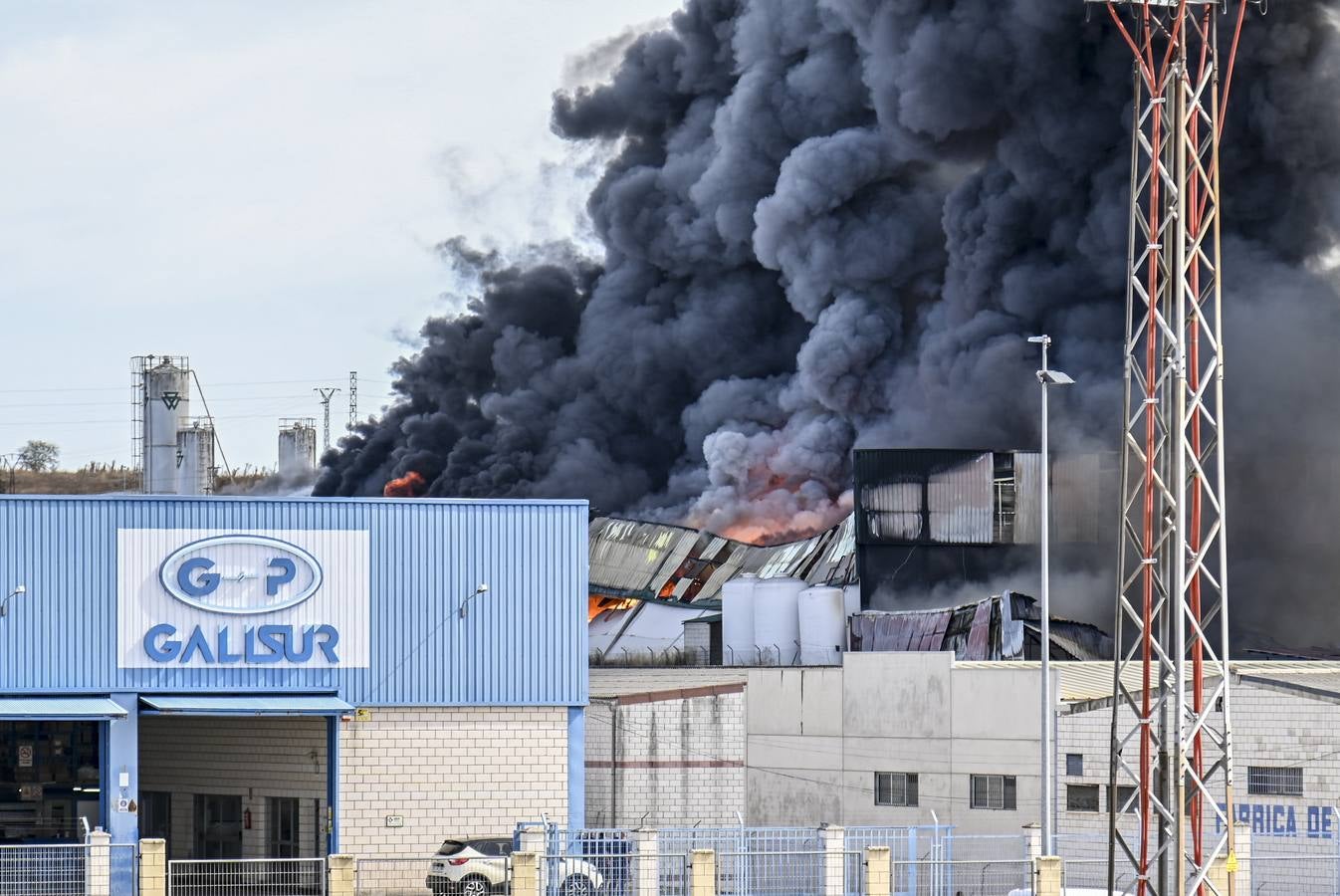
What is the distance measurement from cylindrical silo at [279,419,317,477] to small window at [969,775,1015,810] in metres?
73.2

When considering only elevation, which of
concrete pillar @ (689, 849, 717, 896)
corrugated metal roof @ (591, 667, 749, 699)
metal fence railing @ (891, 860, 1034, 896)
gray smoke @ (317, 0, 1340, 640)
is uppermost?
gray smoke @ (317, 0, 1340, 640)

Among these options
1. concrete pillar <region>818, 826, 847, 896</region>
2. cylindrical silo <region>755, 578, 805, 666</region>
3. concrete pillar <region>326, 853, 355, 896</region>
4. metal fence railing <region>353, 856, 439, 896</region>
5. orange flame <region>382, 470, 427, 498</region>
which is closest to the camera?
concrete pillar <region>326, 853, 355, 896</region>

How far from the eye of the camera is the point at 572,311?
106688 mm

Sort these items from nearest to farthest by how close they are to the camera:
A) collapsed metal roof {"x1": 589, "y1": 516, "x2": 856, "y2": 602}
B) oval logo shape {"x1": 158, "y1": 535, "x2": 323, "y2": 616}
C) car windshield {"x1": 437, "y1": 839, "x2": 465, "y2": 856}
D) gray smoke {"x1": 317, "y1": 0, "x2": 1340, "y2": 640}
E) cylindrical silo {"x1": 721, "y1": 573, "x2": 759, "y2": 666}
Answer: car windshield {"x1": 437, "y1": 839, "x2": 465, "y2": 856} < oval logo shape {"x1": 158, "y1": 535, "x2": 323, "y2": 616} < cylindrical silo {"x1": 721, "y1": 573, "x2": 759, "y2": 666} < collapsed metal roof {"x1": 589, "y1": 516, "x2": 856, "y2": 602} < gray smoke {"x1": 317, "y1": 0, "x2": 1340, "y2": 640}

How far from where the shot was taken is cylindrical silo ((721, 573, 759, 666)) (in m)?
58.5

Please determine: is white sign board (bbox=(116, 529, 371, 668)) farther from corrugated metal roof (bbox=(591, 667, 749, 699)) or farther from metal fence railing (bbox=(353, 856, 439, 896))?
corrugated metal roof (bbox=(591, 667, 749, 699))

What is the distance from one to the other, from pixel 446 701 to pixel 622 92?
232ft

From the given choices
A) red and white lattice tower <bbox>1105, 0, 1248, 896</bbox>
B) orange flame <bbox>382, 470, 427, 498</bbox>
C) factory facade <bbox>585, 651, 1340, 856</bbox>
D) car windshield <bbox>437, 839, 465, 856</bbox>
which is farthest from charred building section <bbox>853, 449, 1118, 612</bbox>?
orange flame <bbox>382, 470, 427, 498</bbox>

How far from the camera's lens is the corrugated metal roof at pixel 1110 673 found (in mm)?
39844

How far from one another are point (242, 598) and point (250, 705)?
1.89 metres

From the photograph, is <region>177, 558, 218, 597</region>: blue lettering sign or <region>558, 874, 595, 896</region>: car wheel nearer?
<region>558, 874, 595, 896</region>: car wheel

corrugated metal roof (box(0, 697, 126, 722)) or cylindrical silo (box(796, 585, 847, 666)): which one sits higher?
cylindrical silo (box(796, 585, 847, 666))

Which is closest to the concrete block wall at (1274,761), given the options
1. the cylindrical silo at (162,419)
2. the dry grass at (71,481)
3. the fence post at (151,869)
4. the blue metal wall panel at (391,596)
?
the blue metal wall panel at (391,596)

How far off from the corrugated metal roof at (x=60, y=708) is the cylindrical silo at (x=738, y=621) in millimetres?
25709
